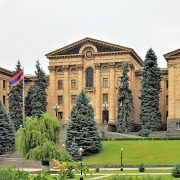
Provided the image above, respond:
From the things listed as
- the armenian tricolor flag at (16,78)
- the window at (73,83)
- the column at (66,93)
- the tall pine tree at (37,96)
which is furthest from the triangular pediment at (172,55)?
the armenian tricolor flag at (16,78)

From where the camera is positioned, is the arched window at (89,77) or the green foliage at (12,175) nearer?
the green foliage at (12,175)

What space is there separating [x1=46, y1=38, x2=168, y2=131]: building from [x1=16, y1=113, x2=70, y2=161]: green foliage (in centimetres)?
2862

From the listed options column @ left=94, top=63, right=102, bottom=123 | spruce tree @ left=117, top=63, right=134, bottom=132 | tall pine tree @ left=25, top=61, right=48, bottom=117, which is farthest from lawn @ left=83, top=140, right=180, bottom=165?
tall pine tree @ left=25, top=61, right=48, bottom=117

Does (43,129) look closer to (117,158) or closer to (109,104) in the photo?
(117,158)

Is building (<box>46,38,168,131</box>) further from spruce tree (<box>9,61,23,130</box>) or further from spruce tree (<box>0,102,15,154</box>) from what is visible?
spruce tree (<box>0,102,15,154</box>)

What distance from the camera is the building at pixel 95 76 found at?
243 feet

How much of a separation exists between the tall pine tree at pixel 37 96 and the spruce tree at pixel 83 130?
56.2ft

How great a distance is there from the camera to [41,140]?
138 ft

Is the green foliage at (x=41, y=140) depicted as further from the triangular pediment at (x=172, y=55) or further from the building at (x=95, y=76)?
the building at (x=95, y=76)

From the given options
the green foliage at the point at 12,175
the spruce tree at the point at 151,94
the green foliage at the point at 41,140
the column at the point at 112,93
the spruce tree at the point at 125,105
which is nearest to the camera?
the green foliage at the point at 12,175

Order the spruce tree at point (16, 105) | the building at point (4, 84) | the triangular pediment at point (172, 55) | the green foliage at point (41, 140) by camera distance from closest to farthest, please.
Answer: the green foliage at point (41, 140)
the triangular pediment at point (172, 55)
the spruce tree at point (16, 105)
the building at point (4, 84)

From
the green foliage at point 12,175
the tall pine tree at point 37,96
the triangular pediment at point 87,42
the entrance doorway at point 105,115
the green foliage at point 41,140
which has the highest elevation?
the triangular pediment at point 87,42

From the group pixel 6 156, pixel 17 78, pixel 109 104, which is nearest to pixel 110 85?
pixel 109 104

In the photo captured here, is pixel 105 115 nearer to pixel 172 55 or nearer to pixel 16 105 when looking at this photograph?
pixel 16 105
